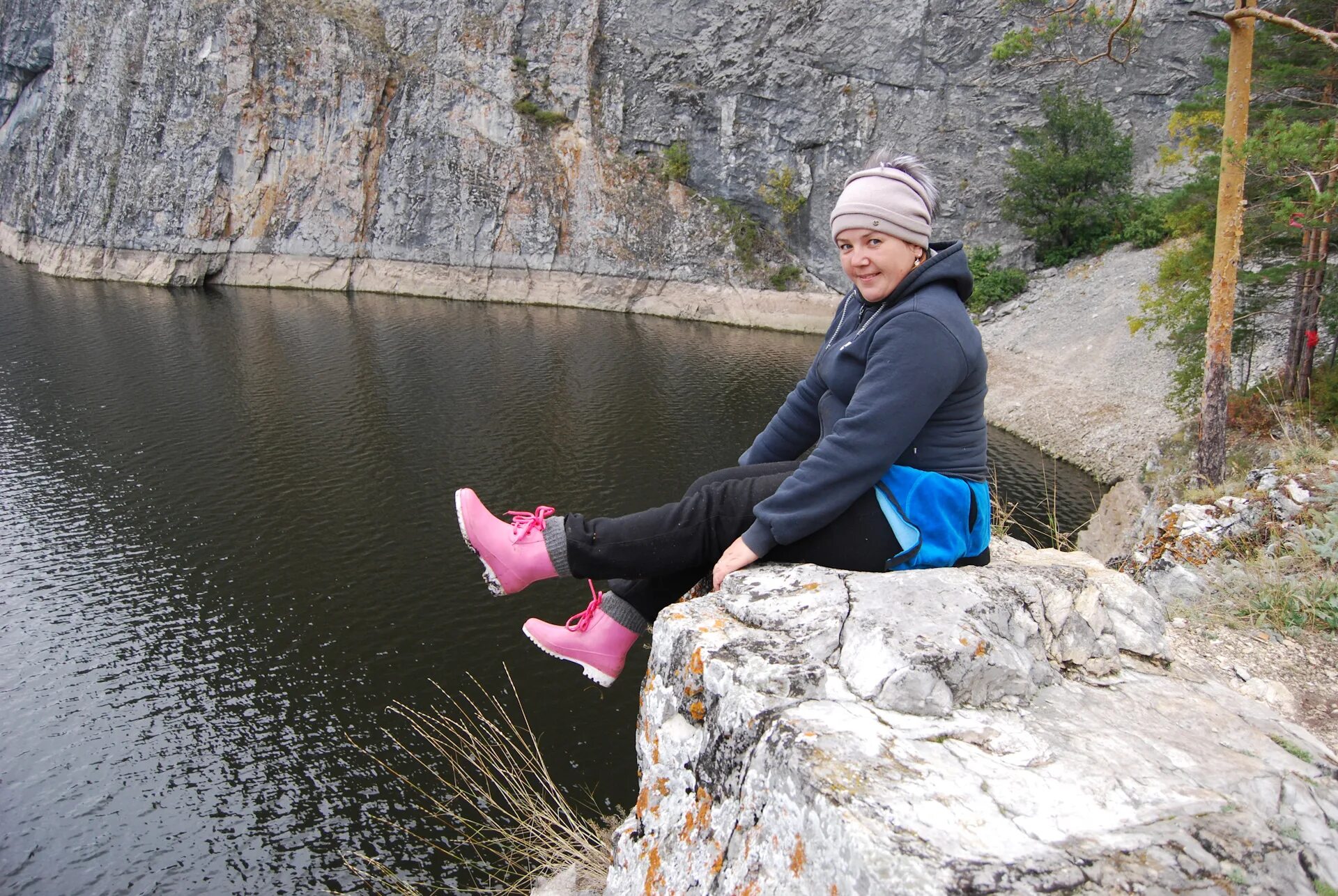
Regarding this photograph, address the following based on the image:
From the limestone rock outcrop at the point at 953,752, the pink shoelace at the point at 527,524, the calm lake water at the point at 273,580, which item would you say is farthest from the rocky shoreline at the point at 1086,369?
the pink shoelace at the point at 527,524

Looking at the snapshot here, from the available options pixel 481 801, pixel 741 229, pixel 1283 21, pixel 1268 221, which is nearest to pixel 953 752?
pixel 481 801

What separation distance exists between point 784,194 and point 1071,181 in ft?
50.1

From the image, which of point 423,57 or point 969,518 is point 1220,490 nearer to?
point 969,518

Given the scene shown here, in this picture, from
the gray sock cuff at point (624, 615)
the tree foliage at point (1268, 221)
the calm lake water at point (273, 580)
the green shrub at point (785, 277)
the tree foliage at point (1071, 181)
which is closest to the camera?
the gray sock cuff at point (624, 615)

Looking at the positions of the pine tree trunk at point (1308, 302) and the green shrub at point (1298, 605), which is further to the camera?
the pine tree trunk at point (1308, 302)

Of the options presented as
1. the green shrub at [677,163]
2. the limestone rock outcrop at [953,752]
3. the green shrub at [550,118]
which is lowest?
the limestone rock outcrop at [953,752]

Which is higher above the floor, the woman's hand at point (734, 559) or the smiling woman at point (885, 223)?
the smiling woman at point (885, 223)

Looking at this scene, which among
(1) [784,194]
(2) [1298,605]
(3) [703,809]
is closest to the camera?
(3) [703,809]

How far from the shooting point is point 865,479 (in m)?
2.98

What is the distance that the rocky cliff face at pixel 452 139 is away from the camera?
45906 mm

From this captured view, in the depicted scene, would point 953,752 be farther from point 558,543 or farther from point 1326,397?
point 1326,397

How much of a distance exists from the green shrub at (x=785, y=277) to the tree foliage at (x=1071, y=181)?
11.3 m

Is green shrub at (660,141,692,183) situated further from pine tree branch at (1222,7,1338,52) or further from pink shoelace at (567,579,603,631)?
pink shoelace at (567,579,603,631)

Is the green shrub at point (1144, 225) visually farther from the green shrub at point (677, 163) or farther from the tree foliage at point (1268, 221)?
the green shrub at point (677, 163)
